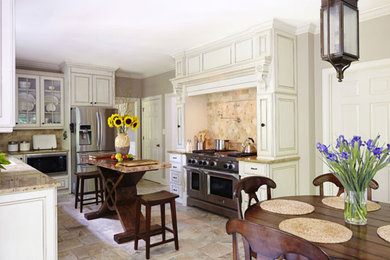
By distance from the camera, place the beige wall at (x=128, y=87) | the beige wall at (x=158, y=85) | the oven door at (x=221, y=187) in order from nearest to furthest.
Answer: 1. the oven door at (x=221, y=187)
2. the beige wall at (x=158, y=85)
3. the beige wall at (x=128, y=87)

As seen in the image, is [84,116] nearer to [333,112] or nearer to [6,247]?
[6,247]

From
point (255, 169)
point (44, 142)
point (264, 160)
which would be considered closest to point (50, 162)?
point (44, 142)

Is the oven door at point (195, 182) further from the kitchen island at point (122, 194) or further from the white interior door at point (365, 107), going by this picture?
the white interior door at point (365, 107)

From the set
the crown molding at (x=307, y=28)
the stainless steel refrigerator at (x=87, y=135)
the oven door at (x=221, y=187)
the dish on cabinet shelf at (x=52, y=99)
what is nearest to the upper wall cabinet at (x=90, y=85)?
the stainless steel refrigerator at (x=87, y=135)

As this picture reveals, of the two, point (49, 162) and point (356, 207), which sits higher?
point (356, 207)

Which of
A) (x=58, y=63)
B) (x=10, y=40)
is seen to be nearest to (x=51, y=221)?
(x=10, y=40)

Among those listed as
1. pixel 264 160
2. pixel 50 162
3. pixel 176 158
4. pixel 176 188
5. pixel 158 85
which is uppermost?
pixel 158 85

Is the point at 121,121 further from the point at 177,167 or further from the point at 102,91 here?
the point at 102,91

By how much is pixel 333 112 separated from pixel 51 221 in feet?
11.2

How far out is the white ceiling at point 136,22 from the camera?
3107mm

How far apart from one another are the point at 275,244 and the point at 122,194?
9.72ft

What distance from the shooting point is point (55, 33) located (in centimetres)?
405

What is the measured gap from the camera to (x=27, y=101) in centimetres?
555

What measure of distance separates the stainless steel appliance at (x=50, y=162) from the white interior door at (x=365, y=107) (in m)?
4.84
